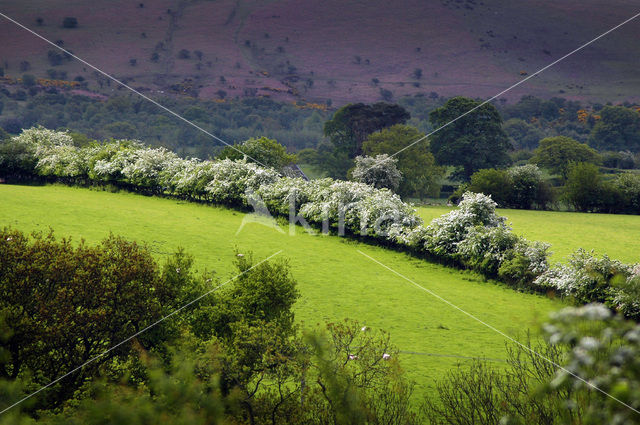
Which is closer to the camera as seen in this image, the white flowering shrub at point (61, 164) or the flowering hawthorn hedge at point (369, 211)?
the flowering hawthorn hedge at point (369, 211)

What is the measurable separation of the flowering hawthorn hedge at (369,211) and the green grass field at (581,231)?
2.46 metres

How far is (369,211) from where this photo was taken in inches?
992

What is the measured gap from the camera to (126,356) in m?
9.73

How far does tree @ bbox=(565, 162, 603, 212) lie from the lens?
150ft

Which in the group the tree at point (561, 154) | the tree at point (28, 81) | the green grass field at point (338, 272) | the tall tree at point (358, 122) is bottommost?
the green grass field at point (338, 272)

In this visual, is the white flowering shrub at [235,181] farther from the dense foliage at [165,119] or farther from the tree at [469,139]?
the dense foliage at [165,119]

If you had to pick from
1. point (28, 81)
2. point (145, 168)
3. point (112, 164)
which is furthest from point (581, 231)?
point (28, 81)

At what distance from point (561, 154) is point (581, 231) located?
45475 mm

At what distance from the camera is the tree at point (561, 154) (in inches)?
2830

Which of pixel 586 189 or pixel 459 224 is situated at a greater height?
pixel 586 189

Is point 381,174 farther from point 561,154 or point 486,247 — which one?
point 561,154

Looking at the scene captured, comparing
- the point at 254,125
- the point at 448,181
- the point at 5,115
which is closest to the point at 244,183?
the point at 448,181

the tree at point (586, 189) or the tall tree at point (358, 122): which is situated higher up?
the tall tree at point (358, 122)

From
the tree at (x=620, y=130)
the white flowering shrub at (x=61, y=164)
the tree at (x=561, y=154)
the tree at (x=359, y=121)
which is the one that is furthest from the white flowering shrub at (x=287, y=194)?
the tree at (x=620, y=130)
